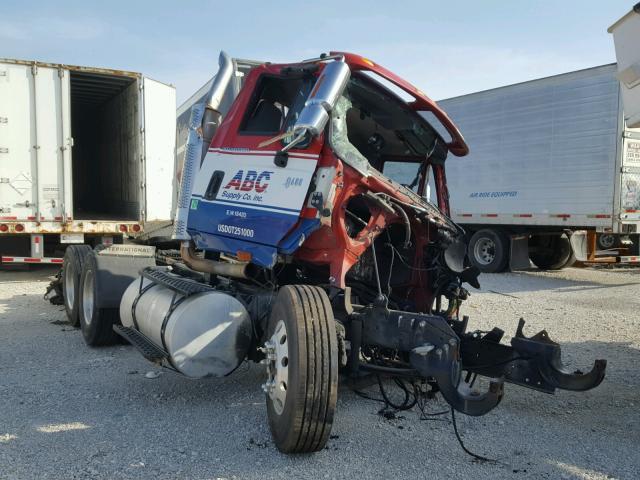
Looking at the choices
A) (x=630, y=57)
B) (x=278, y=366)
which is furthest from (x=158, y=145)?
(x=630, y=57)

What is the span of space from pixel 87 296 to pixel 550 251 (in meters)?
11.3

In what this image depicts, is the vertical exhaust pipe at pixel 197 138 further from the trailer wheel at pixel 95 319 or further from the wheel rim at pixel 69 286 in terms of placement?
the wheel rim at pixel 69 286

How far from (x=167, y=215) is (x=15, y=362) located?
5.70m

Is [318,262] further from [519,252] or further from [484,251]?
[484,251]

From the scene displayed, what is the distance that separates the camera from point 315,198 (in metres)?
3.95

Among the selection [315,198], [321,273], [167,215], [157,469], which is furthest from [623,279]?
[157,469]

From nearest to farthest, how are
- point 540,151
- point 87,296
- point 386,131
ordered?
point 386,131 → point 87,296 → point 540,151

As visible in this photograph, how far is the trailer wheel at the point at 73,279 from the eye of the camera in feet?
23.9

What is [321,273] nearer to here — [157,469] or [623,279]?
[157,469]

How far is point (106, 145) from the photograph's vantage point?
543 inches

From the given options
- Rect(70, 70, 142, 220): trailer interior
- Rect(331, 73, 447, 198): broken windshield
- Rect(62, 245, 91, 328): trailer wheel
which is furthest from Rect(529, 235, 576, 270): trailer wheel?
Rect(62, 245, 91, 328): trailer wheel

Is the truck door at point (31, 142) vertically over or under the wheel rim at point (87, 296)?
over

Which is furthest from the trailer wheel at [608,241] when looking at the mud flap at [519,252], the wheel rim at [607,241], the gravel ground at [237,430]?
the gravel ground at [237,430]

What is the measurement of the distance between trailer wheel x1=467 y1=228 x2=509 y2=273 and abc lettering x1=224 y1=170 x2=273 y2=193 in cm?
1054
